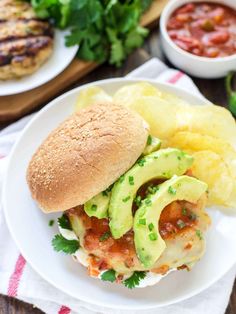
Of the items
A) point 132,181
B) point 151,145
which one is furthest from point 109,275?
point 151,145

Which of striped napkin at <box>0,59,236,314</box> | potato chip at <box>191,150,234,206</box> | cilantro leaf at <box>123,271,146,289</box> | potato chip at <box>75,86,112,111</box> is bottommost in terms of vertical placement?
striped napkin at <box>0,59,236,314</box>

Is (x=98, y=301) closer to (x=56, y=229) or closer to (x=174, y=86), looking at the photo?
(x=56, y=229)

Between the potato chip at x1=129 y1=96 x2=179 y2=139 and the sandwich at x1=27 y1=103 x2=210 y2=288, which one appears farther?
the potato chip at x1=129 y1=96 x2=179 y2=139

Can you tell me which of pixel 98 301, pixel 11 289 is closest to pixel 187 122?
pixel 98 301

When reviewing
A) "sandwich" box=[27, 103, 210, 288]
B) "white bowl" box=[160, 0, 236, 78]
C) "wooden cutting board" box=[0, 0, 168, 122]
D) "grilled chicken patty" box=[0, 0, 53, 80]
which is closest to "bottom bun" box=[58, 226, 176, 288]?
"sandwich" box=[27, 103, 210, 288]

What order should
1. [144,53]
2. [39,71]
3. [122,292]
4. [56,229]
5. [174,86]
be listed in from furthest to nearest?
[144,53]
[39,71]
[174,86]
[56,229]
[122,292]

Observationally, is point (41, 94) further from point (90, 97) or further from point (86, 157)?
point (86, 157)

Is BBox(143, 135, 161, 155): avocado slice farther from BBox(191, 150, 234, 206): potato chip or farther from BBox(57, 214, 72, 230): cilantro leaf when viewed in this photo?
BBox(57, 214, 72, 230): cilantro leaf

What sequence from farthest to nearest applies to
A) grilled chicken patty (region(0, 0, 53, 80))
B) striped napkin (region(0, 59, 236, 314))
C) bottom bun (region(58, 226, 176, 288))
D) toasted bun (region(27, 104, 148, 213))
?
grilled chicken patty (region(0, 0, 53, 80)) → striped napkin (region(0, 59, 236, 314)) → bottom bun (region(58, 226, 176, 288)) → toasted bun (region(27, 104, 148, 213))
